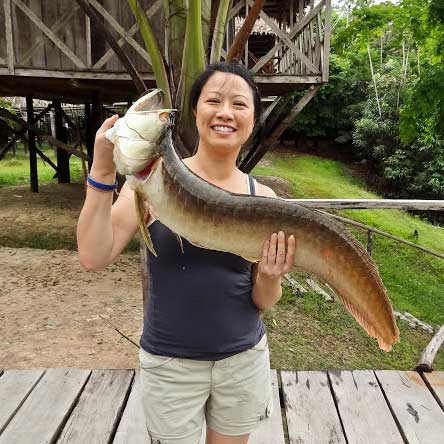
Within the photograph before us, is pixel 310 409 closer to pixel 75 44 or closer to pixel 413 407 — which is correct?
pixel 413 407

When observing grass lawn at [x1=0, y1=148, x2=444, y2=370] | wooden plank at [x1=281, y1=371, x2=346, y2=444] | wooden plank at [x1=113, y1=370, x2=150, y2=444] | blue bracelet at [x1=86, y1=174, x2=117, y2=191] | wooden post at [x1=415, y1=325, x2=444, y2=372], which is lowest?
grass lawn at [x1=0, y1=148, x2=444, y2=370]

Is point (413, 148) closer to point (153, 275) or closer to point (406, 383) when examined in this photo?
point (406, 383)

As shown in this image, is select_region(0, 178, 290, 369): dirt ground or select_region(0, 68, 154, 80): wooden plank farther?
select_region(0, 68, 154, 80): wooden plank

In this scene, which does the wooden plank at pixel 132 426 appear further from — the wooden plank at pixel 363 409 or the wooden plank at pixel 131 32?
the wooden plank at pixel 131 32

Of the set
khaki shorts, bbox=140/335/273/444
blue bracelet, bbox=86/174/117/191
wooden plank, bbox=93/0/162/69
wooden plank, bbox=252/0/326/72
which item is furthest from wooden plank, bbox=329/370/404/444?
wooden plank, bbox=93/0/162/69

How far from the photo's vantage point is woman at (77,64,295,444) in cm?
171

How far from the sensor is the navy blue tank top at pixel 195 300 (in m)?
1.78

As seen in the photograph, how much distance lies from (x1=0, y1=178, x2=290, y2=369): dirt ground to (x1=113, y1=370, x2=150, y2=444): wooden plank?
5.34 feet

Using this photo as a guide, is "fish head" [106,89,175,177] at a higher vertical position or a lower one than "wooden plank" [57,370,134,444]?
higher

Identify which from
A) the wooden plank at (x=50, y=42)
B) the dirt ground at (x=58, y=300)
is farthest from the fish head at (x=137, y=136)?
the wooden plank at (x=50, y=42)

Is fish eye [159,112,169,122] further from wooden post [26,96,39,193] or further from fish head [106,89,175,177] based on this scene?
wooden post [26,96,39,193]

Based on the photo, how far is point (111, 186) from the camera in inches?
62.7

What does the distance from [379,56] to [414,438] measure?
2738 centimetres

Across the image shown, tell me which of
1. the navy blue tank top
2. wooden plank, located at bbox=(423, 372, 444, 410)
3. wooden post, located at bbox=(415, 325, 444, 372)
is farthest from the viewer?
wooden post, located at bbox=(415, 325, 444, 372)
